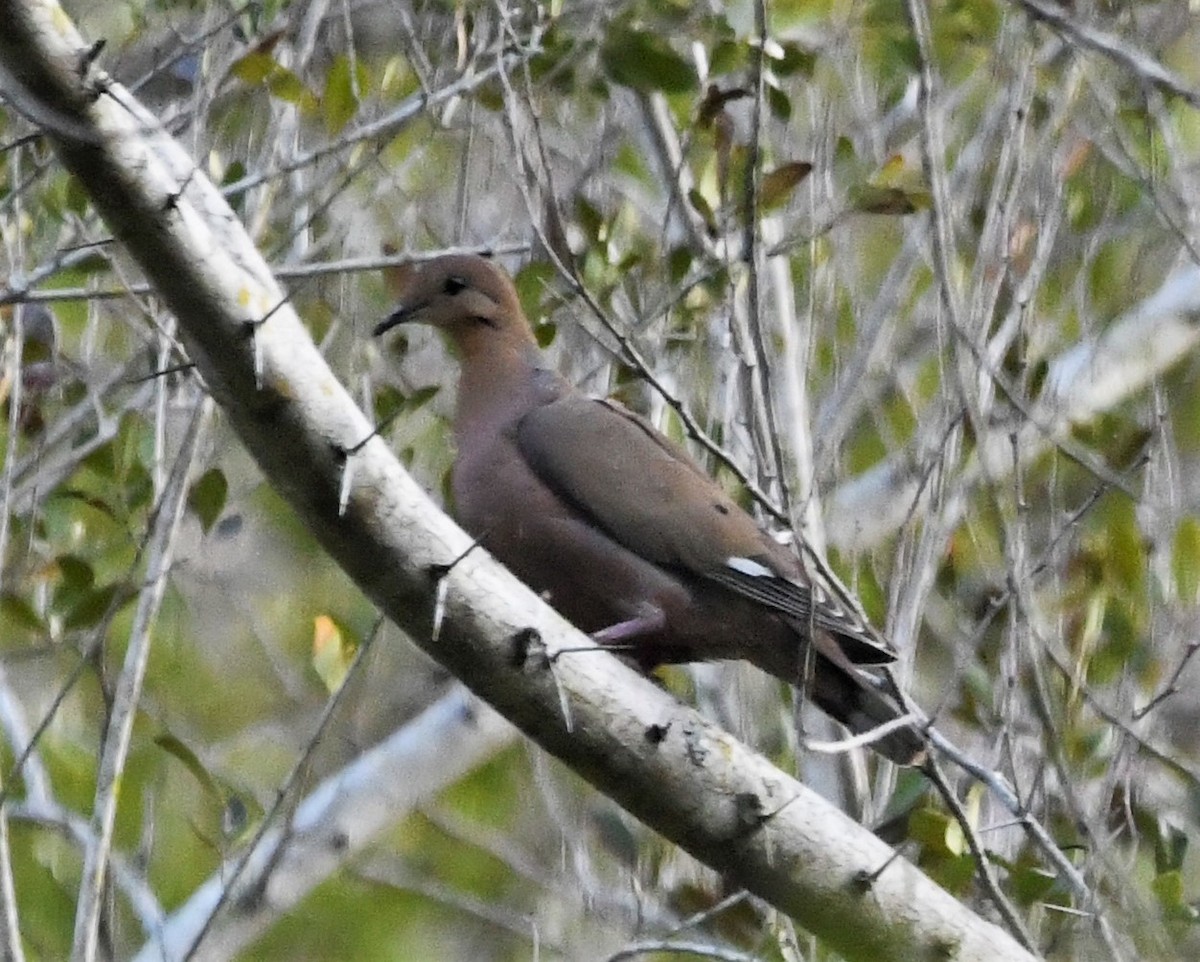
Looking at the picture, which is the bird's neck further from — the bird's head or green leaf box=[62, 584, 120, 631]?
green leaf box=[62, 584, 120, 631]

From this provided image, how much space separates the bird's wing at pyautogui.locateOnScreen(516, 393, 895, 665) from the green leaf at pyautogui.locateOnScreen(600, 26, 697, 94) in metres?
0.80

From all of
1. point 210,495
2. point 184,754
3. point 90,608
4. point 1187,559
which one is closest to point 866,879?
point 1187,559

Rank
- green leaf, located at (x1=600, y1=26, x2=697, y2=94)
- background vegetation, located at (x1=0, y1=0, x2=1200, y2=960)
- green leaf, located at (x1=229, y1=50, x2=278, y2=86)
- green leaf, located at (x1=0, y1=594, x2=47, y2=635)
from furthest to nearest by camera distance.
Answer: green leaf, located at (x1=0, y1=594, x2=47, y2=635), green leaf, located at (x1=600, y1=26, x2=697, y2=94), green leaf, located at (x1=229, y1=50, x2=278, y2=86), background vegetation, located at (x1=0, y1=0, x2=1200, y2=960)

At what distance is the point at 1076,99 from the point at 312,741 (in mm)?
3048

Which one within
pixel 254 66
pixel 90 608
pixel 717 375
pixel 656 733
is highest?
pixel 254 66

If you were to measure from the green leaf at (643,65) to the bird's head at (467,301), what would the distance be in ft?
2.85

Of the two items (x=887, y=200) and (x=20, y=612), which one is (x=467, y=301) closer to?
(x=887, y=200)

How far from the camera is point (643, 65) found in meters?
4.01

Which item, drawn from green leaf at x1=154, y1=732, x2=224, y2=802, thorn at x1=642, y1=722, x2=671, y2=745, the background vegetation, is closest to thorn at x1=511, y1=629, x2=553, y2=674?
thorn at x1=642, y1=722, x2=671, y2=745

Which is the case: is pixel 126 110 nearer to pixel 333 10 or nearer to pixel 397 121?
pixel 397 121

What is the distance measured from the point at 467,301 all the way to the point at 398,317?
187 millimetres

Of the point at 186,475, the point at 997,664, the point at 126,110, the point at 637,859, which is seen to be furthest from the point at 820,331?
the point at 126,110

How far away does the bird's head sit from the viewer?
187 inches

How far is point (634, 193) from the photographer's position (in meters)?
5.71
